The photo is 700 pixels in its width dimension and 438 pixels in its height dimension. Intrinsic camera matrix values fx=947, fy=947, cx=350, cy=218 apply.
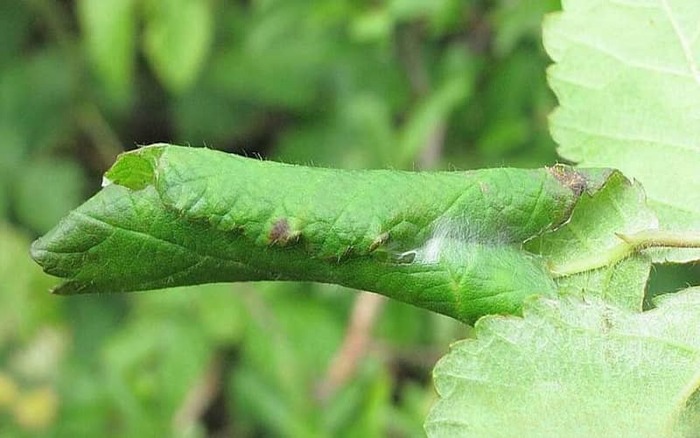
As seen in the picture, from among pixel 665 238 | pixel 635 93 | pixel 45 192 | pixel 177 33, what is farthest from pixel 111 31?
pixel 665 238

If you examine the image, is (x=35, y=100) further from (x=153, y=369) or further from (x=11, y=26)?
(x=153, y=369)

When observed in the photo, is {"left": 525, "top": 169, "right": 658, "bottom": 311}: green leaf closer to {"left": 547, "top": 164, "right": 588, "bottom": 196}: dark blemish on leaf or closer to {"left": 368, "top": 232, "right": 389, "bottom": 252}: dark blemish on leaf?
{"left": 547, "top": 164, "right": 588, "bottom": 196}: dark blemish on leaf

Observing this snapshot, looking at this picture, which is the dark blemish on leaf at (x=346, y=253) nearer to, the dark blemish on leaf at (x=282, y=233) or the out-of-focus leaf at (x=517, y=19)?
the dark blemish on leaf at (x=282, y=233)

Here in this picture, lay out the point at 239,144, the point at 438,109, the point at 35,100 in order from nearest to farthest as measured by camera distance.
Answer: the point at 438,109 < the point at 35,100 < the point at 239,144

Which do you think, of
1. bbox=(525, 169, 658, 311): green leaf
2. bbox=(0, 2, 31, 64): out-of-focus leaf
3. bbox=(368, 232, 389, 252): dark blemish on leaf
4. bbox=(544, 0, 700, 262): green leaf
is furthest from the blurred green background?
bbox=(368, 232, 389, 252): dark blemish on leaf

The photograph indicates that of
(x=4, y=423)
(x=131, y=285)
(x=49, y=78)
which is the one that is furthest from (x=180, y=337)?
(x=131, y=285)

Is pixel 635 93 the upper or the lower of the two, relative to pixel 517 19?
upper

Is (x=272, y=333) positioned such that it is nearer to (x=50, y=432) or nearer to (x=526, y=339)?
(x=50, y=432)
